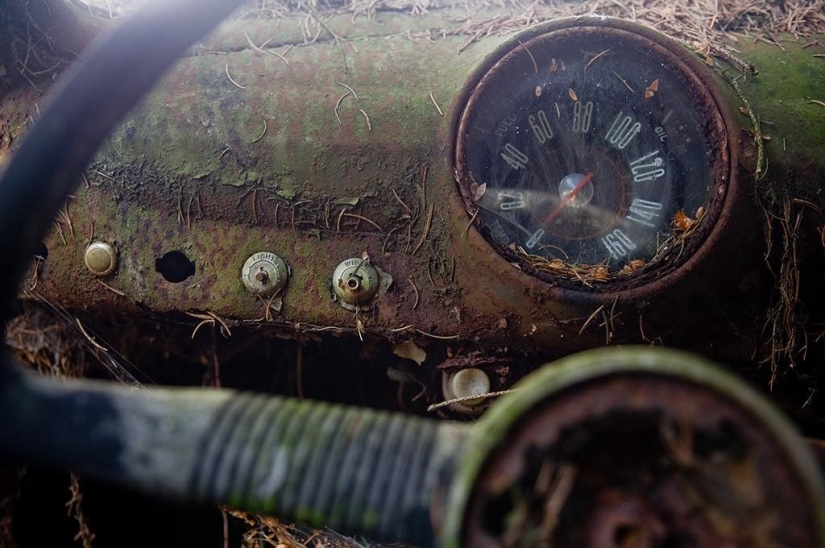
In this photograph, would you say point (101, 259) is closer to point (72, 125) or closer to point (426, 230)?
point (426, 230)

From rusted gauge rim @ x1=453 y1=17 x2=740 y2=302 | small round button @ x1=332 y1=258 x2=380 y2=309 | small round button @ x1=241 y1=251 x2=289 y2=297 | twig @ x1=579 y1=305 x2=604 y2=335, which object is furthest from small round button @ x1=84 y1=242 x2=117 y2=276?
twig @ x1=579 y1=305 x2=604 y2=335

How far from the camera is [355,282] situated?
2.05m

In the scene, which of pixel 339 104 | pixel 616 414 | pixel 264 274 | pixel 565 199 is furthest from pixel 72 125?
pixel 565 199

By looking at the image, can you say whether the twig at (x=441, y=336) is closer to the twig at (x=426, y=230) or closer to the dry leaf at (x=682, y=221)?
the twig at (x=426, y=230)

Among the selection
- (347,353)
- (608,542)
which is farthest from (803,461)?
(347,353)

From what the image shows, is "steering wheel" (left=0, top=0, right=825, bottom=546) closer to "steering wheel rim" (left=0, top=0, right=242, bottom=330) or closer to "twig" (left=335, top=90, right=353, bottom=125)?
"steering wheel rim" (left=0, top=0, right=242, bottom=330)

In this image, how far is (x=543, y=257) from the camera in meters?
2.02

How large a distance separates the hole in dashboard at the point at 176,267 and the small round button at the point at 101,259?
0.49 feet

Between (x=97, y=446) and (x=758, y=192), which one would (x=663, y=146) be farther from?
(x=97, y=446)

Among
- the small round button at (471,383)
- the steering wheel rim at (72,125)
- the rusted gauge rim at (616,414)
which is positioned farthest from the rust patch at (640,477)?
the small round button at (471,383)

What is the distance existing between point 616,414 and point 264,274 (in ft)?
4.81

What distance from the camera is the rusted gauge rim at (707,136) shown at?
6.26 feet

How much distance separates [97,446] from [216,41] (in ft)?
5.87

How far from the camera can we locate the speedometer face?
1.97 metres
